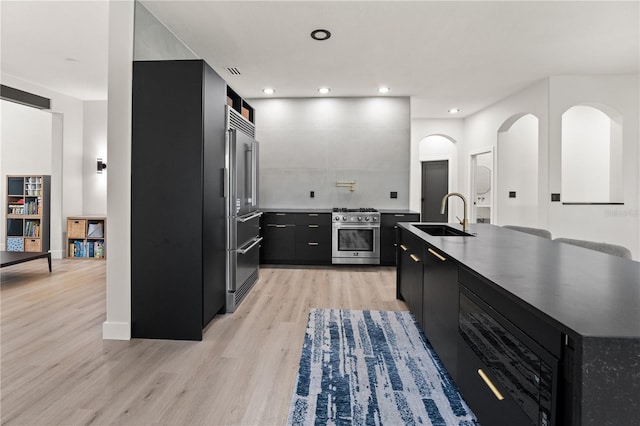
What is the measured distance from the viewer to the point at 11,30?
3.64 metres

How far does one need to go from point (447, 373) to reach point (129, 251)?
2420 millimetres

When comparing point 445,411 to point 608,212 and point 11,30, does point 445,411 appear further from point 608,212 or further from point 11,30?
point 11,30

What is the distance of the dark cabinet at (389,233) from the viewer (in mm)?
5320

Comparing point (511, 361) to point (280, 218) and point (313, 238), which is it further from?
point (280, 218)

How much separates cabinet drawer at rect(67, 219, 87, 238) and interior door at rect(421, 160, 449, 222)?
22.6 ft

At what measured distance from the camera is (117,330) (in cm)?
269

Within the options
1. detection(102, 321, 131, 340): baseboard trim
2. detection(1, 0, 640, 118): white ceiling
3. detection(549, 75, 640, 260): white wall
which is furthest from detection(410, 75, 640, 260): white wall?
detection(102, 321, 131, 340): baseboard trim

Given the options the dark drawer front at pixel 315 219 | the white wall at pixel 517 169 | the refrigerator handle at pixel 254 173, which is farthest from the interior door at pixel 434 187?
the refrigerator handle at pixel 254 173

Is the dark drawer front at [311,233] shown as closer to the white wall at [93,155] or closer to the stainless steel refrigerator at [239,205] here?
the stainless steel refrigerator at [239,205]

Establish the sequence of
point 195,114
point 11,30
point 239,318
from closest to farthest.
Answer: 1. point 195,114
2. point 239,318
3. point 11,30

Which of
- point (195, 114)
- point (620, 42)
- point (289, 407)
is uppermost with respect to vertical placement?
point (620, 42)

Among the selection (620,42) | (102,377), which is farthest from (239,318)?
(620,42)

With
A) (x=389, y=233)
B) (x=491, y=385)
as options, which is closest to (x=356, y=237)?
(x=389, y=233)

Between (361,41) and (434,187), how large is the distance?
5.15 m
